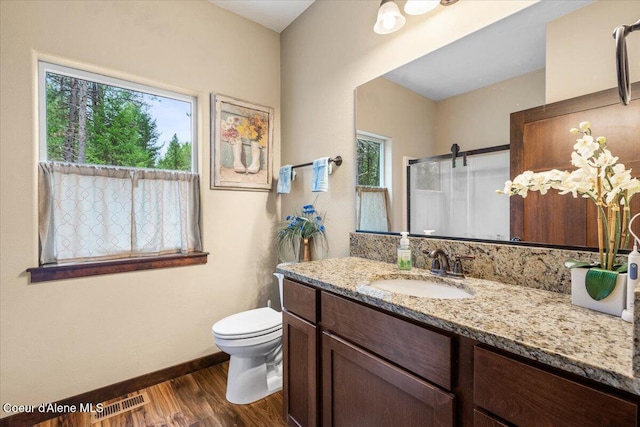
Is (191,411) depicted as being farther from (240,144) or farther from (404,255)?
(240,144)

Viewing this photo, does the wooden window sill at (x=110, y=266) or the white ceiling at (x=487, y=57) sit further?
the wooden window sill at (x=110, y=266)

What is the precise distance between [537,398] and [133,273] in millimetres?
2094

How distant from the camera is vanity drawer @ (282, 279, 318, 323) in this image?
1243mm

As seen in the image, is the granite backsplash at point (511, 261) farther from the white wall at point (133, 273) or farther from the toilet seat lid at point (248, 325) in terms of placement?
the white wall at point (133, 273)

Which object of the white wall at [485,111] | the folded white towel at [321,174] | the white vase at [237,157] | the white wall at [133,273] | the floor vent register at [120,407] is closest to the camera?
the white wall at [485,111]

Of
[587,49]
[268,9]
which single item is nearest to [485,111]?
[587,49]

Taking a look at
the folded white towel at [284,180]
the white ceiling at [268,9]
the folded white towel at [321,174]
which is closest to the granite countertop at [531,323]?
the folded white towel at [321,174]

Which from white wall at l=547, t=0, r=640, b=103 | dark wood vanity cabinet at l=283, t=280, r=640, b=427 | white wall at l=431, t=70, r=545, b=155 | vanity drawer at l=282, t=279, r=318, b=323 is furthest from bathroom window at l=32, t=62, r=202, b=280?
white wall at l=547, t=0, r=640, b=103

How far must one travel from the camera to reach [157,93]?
2016mm

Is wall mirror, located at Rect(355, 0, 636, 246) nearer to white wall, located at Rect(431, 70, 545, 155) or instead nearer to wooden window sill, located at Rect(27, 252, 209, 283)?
white wall, located at Rect(431, 70, 545, 155)

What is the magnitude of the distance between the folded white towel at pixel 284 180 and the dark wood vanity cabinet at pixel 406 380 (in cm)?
103

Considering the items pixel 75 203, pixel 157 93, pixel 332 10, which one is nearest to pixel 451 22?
pixel 332 10

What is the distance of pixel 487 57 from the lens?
1254mm

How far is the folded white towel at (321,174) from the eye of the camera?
1.92 meters
